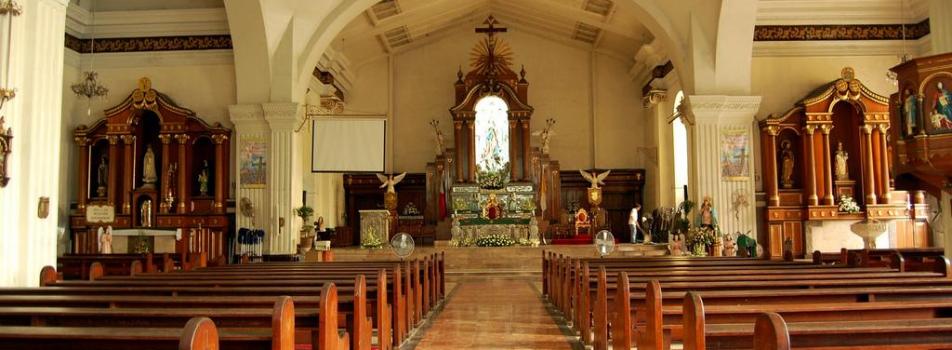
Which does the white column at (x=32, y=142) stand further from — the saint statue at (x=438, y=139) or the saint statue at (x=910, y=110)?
the saint statue at (x=438, y=139)

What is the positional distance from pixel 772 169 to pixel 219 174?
37.1 feet

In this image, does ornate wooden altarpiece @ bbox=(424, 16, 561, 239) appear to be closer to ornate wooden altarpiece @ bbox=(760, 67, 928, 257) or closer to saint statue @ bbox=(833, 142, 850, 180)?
ornate wooden altarpiece @ bbox=(760, 67, 928, 257)

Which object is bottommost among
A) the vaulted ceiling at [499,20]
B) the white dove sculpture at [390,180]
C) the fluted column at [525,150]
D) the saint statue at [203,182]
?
the saint statue at [203,182]

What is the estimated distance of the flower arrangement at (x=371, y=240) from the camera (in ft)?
56.2

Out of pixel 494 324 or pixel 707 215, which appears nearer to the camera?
pixel 494 324

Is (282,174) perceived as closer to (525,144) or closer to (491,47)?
(525,144)

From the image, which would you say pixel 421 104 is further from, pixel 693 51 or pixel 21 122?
pixel 21 122

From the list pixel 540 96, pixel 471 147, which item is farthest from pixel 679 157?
pixel 471 147

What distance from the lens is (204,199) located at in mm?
15812

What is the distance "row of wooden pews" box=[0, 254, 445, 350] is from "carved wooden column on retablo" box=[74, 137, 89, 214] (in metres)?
9.45

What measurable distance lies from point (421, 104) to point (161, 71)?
26.6ft

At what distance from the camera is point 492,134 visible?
2189 centimetres

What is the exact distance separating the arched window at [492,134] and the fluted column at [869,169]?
356 inches

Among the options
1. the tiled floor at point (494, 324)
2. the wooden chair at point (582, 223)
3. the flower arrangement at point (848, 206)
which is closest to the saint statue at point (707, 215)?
the flower arrangement at point (848, 206)
